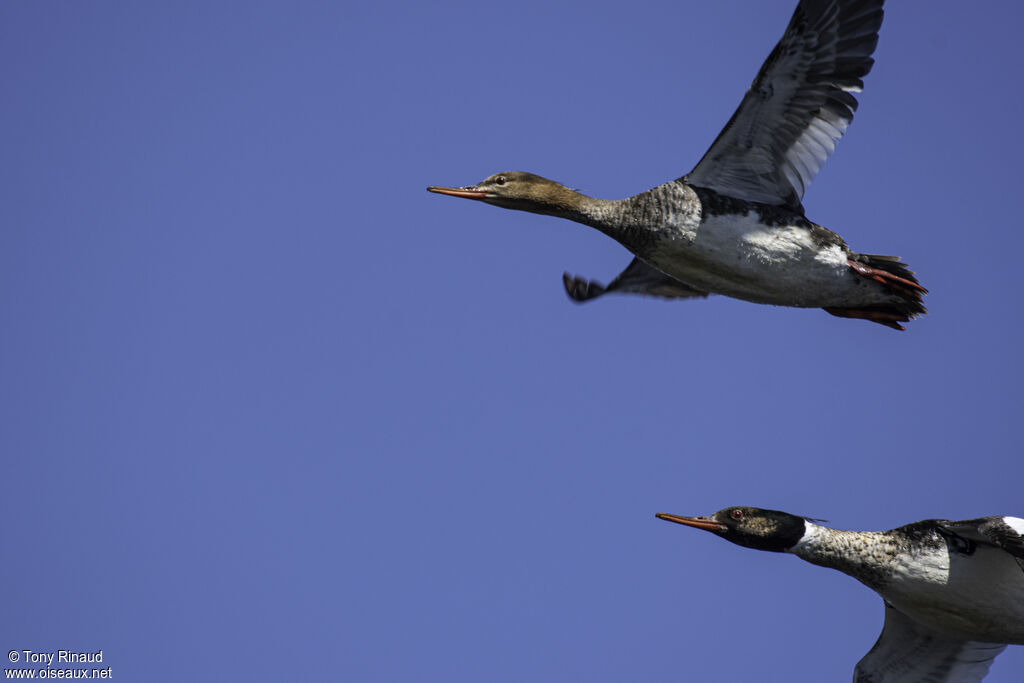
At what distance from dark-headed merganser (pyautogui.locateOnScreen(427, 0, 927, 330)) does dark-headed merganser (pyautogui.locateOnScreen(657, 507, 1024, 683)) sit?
2033 millimetres

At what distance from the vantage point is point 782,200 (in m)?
10.7

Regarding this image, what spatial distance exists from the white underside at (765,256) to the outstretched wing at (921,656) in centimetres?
283

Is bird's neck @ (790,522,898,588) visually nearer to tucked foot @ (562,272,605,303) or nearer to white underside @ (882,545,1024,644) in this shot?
white underside @ (882,545,1024,644)

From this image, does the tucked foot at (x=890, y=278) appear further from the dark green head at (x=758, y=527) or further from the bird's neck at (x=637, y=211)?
the dark green head at (x=758, y=527)

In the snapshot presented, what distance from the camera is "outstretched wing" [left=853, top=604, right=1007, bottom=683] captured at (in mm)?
10539

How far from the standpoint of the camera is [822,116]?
10477mm

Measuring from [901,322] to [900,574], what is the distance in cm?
236

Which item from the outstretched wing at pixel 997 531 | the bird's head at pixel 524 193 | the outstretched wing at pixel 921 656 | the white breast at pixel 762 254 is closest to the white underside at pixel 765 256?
the white breast at pixel 762 254

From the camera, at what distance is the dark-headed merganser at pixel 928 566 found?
9.56 metres

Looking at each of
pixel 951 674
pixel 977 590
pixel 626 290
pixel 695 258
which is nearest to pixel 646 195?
pixel 695 258

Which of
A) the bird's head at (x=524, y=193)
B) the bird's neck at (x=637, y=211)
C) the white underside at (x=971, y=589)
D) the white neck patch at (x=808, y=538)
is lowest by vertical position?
the white underside at (x=971, y=589)

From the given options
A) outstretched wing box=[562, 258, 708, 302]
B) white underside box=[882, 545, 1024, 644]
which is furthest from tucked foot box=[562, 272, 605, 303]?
white underside box=[882, 545, 1024, 644]

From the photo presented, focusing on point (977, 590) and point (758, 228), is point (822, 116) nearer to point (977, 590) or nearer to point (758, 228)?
point (758, 228)

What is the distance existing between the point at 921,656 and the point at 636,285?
471 cm
